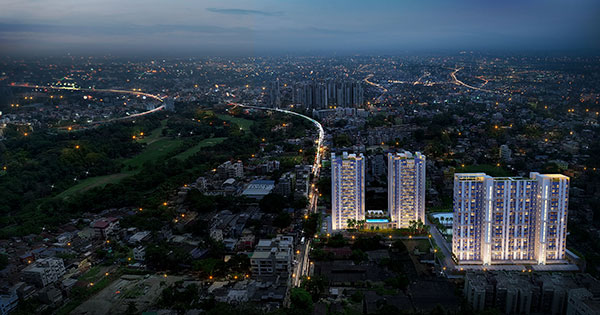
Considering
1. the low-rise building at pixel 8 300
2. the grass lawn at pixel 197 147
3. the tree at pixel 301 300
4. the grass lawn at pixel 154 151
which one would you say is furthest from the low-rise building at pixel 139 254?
the grass lawn at pixel 197 147

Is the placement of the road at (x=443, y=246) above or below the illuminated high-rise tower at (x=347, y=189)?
below

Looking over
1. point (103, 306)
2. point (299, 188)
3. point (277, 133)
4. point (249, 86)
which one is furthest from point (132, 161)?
point (249, 86)

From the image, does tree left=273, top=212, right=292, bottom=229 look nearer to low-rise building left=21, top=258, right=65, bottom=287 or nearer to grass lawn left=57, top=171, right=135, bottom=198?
low-rise building left=21, top=258, right=65, bottom=287

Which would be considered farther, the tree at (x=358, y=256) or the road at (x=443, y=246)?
the tree at (x=358, y=256)

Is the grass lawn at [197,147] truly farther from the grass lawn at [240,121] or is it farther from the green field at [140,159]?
the grass lawn at [240,121]

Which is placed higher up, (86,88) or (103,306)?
(86,88)

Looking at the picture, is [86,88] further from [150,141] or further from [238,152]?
[238,152]

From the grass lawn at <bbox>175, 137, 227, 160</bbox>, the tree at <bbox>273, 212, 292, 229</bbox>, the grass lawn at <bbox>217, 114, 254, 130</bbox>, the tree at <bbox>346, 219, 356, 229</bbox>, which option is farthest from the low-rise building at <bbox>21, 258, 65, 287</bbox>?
the grass lawn at <bbox>217, 114, 254, 130</bbox>
